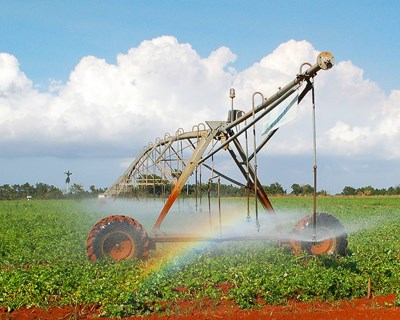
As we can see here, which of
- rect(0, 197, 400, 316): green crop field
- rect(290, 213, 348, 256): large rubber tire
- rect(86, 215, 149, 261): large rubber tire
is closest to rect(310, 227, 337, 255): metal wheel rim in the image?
rect(290, 213, 348, 256): large rubber tire

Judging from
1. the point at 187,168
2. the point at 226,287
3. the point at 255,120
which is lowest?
the point at 226,287

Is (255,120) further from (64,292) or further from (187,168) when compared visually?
(64,292)

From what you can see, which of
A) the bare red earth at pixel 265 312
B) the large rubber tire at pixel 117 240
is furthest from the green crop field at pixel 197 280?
the large rubber tire at pixel 117 240

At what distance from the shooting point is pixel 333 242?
34.1 ft

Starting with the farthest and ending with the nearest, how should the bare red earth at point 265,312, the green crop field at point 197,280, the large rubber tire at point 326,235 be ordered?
the large rubber tire at point 326,235 → the green crop field at point 197,280 → the bare red earth at point 265,312

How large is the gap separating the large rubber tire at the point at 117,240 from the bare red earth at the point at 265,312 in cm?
259

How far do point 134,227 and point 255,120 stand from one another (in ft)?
9.91

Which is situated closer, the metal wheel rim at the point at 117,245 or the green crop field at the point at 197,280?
the green crop field at the point at 197,280

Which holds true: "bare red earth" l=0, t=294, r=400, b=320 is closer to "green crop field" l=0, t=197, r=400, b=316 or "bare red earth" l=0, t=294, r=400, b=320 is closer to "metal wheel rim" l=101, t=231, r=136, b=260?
"green crop field" l=0, t=197, r=400, b=316

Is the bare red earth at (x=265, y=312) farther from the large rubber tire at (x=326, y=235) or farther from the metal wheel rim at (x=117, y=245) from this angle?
the metal wheel rim at (x=117, y=245)

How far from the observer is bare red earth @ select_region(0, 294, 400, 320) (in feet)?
23.2

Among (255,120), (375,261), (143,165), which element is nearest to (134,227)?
(255,120)

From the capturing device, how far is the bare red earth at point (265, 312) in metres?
A: 7.06

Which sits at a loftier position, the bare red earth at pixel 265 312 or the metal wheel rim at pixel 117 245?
the metal wheel rim at pixel 117 245
